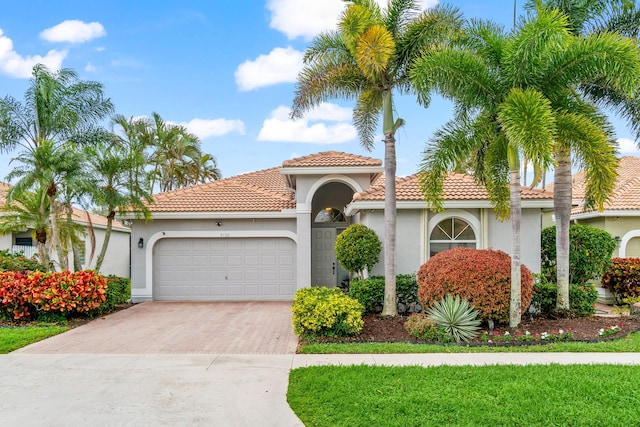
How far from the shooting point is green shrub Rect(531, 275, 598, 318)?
1048 cm

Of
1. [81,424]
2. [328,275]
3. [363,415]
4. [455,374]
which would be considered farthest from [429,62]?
[328,275]

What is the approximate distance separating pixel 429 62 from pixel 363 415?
23.2ft

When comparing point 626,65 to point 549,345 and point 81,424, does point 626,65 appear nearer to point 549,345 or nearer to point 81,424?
point 549,345

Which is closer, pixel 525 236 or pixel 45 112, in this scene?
pixel 525 236

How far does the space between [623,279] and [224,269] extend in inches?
537

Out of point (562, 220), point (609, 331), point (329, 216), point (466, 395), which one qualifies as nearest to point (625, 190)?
point (562, 220)

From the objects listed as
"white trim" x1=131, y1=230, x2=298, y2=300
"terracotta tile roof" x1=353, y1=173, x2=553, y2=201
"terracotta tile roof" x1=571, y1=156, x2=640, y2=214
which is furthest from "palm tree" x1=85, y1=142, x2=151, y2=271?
"terracotta tile roof" x1=571, y1=156, x2=640, y2=214

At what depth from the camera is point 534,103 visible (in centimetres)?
798

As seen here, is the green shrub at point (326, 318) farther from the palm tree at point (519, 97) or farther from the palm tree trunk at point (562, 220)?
the palm tree trunk at point (562, 220)

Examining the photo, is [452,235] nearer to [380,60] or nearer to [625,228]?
[380,60]

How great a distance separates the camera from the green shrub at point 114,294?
40.1 ft

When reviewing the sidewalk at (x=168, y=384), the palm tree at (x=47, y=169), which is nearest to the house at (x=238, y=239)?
the palm tree at (x=47, y=169)

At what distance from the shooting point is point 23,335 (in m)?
9.14

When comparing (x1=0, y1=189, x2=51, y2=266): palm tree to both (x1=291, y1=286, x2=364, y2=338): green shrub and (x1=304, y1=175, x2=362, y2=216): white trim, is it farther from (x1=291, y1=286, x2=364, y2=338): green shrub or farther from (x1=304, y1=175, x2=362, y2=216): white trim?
(x1=291, y1=286, x2=364, y2=338): green shrub
